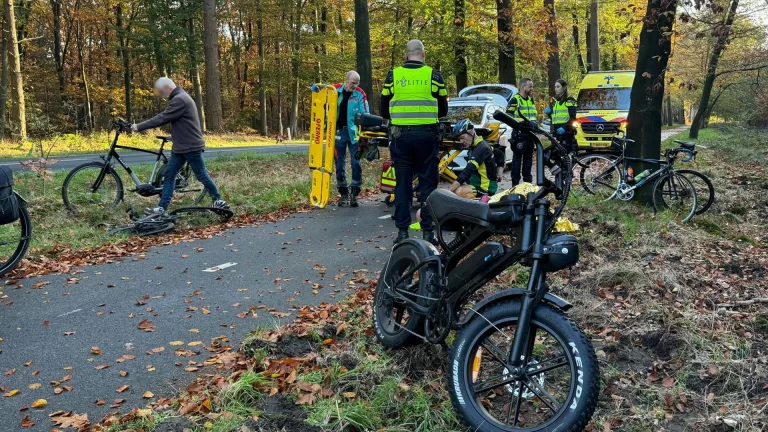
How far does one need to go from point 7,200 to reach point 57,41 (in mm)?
32431

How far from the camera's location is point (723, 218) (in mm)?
8234

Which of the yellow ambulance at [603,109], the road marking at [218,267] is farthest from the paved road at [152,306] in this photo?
the yellow ambulance at [603,109]

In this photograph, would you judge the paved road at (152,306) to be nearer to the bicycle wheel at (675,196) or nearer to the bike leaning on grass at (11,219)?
the bike leaning on grass at (11,219)

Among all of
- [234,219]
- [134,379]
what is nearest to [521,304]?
[134,379]

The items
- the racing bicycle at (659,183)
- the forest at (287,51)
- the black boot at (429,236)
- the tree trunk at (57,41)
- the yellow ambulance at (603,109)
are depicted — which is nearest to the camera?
the black boot at (429,236)

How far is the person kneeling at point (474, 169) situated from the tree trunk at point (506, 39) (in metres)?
12.5

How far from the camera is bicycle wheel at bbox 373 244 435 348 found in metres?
3.57

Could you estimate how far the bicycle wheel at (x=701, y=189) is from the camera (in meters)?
8.27

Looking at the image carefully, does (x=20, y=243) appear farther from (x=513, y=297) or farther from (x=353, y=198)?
(x=513, y=297)

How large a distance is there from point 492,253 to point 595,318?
1.93 m

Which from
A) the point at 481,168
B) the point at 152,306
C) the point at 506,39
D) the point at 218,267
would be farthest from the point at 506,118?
the point at 506,39

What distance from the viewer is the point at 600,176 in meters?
9.68

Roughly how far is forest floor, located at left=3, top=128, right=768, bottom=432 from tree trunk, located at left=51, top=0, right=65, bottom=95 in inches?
1307

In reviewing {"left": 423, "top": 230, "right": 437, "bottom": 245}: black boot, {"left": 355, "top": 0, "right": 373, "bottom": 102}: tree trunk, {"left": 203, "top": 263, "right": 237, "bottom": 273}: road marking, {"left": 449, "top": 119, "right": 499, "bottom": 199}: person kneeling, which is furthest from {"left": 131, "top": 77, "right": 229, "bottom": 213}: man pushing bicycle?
{"left": 355, "top": 0, "right": 373, "bottom": 102}: tree trunk
